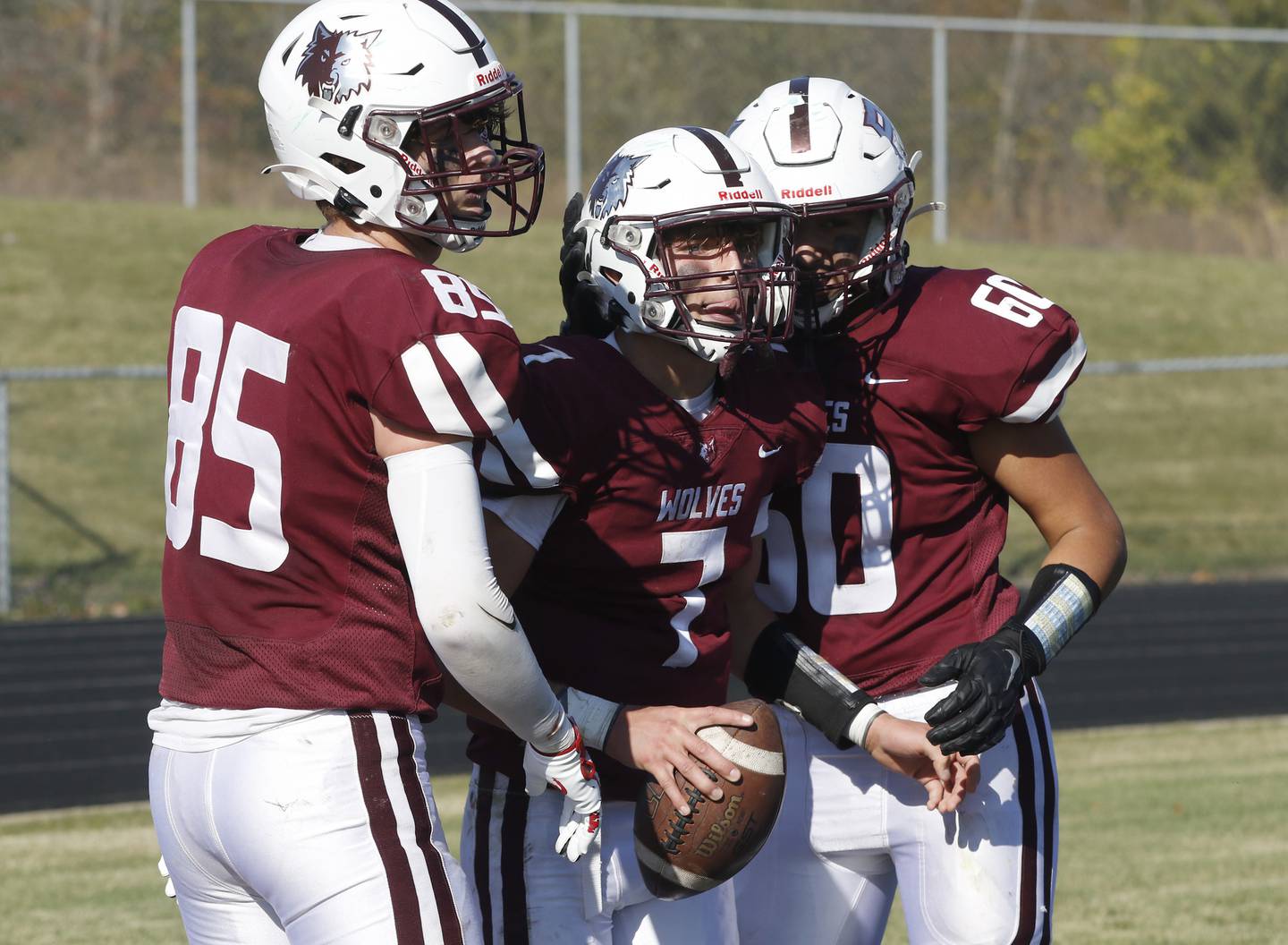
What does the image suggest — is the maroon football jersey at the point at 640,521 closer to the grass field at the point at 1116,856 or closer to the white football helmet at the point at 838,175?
the white football helmet at the point at 838,175

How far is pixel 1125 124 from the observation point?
77.2 feet

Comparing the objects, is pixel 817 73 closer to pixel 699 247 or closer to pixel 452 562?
pixel 699 247

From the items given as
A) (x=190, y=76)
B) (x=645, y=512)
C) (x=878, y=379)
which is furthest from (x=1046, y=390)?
(x=190, y=76)

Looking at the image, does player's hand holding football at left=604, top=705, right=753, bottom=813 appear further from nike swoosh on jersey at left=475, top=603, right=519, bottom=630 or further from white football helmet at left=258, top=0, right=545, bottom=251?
white football helmet at left=258, top=0, right=545, bottom=251

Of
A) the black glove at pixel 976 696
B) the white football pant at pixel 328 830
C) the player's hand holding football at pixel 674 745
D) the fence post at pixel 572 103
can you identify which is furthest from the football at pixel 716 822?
the fence post at pixel 572 103

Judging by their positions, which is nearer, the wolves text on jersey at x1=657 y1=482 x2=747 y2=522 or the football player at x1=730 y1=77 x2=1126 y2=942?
the wolves text on jersey at x1=657 y1=482 x2=747 y2=522

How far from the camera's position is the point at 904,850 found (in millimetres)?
3115

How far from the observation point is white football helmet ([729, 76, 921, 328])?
3.01 meters

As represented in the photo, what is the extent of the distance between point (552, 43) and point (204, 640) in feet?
53.0

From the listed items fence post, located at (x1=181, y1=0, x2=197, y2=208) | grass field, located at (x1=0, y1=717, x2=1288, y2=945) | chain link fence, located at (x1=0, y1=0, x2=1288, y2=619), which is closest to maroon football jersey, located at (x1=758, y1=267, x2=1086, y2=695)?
grass field, located at (x1=0, y1=717, x2=1288, y2=945)

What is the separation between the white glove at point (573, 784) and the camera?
2.49 meters

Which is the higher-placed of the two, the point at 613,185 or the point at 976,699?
the point at 613,185

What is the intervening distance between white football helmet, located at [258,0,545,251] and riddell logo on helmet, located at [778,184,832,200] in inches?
24.4

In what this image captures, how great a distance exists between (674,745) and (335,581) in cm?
64
